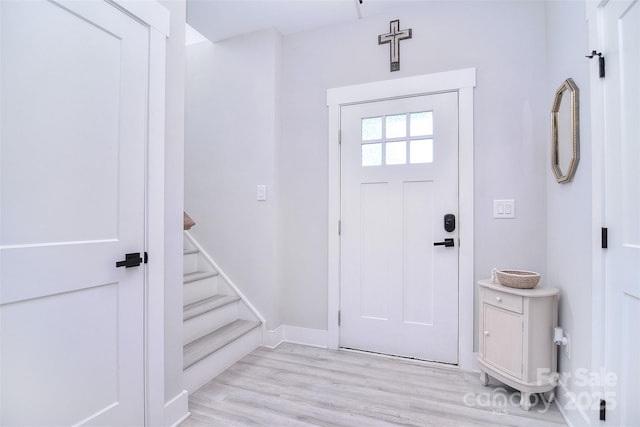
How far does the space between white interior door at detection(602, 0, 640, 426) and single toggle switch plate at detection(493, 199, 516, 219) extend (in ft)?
2.45

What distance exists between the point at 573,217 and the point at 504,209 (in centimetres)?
48

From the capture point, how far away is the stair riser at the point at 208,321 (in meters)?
2.16

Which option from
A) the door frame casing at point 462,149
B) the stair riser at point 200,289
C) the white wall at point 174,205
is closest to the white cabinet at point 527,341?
the door frame casing at point 462,149

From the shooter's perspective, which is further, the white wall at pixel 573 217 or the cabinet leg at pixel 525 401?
the cabinet leg at pixel 525 401

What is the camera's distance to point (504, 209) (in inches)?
82.2

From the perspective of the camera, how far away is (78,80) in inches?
47.7

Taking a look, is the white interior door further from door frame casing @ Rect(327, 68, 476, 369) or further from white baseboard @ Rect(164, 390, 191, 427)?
white baseboard @ Rect(164, 390, 191, 427)

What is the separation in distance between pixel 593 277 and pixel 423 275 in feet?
3.36

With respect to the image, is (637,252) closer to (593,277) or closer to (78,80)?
(593,277)

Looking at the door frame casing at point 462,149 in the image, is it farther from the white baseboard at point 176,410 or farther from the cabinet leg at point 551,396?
the white baseboard at point 176,410

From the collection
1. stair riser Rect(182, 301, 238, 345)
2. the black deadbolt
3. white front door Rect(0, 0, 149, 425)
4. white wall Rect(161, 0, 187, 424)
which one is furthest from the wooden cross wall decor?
stair riser Rect(182, 301, 238, 345)

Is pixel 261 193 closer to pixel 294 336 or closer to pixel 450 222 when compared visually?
pixel 294 336

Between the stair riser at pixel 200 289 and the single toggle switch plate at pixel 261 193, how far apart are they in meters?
0.84

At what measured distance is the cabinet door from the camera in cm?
172
